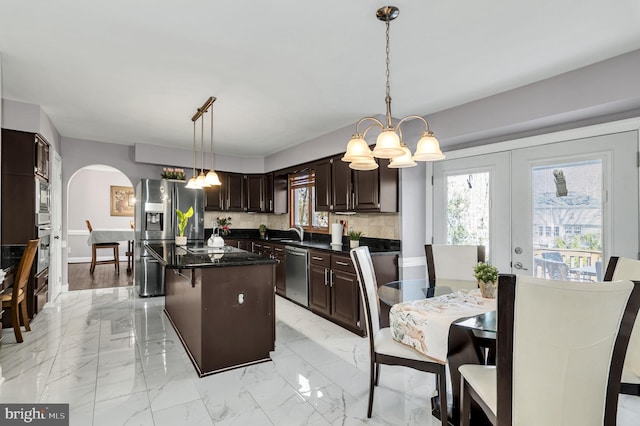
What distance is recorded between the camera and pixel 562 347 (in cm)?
117

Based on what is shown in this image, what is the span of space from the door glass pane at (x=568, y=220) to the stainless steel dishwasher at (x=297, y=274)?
2669 millimetres

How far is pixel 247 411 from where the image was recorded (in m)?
2.16

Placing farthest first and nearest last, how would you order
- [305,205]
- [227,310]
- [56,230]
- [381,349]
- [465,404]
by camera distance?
[305,205], [56,230], [227,310], [381,349], [465,404]

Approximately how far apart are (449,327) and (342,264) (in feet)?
7.10

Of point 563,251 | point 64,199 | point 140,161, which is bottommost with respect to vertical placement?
point 563,251

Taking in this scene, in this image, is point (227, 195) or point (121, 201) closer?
point (227, 195)

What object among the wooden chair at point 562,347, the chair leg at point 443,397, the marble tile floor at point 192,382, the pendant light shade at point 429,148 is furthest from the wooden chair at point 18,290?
the wooden chair at point 562,347

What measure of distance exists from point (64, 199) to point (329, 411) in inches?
209

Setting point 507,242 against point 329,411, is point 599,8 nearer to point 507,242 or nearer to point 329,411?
point 507,242

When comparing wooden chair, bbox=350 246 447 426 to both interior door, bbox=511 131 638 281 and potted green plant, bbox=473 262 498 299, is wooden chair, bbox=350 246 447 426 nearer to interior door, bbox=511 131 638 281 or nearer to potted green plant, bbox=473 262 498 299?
potted green plant, bbox=473 262 498 299

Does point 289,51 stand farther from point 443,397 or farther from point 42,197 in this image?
point 42,197

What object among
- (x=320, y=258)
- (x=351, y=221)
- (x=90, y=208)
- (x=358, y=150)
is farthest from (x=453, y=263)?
(x=90, y=208)

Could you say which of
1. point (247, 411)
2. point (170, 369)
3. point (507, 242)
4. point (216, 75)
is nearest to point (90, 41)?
point (216, 75)

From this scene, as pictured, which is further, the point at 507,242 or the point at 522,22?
the point at 507,242
